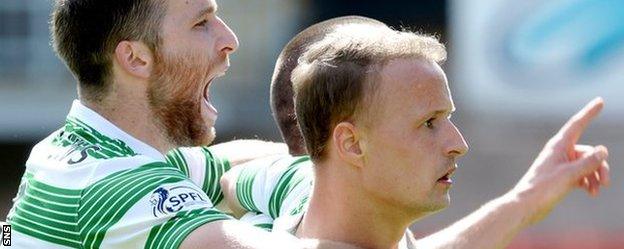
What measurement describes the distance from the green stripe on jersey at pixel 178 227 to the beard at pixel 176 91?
1.58 feet

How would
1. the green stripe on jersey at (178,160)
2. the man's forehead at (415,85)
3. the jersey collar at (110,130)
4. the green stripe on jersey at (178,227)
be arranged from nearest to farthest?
the man's forehead at (415,85) < the green stripe on jersey at (178,227) < the jersey collar at (110,130) < the green stripe on jersey at (178,160)

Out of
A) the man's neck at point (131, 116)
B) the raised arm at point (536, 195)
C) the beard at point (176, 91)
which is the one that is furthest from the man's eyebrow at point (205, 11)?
the raised arm at point (536, 195)

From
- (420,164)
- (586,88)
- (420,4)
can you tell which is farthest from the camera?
(420,4)

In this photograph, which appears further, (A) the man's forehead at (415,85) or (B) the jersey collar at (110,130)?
(B) the jersey collar at (110,130)

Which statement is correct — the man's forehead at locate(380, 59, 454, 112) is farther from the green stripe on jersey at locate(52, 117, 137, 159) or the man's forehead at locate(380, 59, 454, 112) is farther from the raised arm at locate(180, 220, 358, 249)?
the green stripe on jersey at locate(52, 117, 137, 159)

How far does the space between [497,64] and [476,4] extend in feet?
1.62

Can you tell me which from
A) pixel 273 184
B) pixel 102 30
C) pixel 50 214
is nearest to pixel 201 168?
pixel 273 184

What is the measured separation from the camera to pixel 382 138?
149 inches

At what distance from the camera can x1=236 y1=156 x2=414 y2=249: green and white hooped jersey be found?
4.30 meters

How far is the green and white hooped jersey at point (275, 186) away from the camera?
4.30m

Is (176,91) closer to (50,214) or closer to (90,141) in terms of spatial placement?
(90,141)

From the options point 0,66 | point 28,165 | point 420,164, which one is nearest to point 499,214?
point 420,164

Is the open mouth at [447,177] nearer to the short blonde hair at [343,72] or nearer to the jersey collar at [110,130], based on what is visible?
the short blonde hair at [343,72]

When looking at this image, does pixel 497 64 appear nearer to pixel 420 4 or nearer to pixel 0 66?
pixel 420 4
